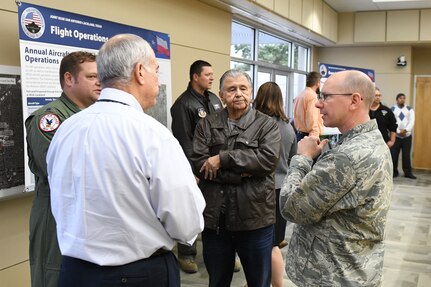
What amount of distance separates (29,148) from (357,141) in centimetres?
133

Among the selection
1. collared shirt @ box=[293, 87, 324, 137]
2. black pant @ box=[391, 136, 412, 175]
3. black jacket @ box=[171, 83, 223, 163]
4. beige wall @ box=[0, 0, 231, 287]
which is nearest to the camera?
beige wall @ box=[0, 0, 231, 287]

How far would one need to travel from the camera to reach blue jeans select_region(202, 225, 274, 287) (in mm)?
2217

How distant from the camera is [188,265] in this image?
351 cm

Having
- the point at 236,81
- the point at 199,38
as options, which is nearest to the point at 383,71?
the point at 199,38

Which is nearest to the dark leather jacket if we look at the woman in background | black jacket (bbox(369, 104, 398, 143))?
the woman in background

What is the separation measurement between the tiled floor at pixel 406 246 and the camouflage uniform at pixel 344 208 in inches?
72.4

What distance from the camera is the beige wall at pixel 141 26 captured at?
2.52 m

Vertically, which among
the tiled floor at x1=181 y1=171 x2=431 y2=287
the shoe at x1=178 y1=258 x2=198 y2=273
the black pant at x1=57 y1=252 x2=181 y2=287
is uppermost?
the black pant at x1=57 y1=252 x2=181 y2=287

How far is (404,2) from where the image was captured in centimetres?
751

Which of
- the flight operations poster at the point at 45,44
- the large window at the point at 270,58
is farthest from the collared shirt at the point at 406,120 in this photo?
the flight operations poster at the point at 45,44

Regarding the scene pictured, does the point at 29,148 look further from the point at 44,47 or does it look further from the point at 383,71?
the point at 383,71

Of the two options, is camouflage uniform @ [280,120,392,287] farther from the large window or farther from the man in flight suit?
the large window

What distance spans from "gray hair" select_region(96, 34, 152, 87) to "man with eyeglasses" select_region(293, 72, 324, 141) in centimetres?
333

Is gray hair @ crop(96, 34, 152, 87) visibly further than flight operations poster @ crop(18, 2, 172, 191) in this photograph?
No
